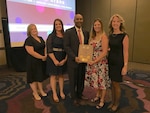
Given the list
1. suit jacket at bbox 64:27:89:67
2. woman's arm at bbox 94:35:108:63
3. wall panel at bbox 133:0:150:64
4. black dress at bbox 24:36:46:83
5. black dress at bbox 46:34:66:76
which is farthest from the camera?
wall panel at bbox 133:0:150:64

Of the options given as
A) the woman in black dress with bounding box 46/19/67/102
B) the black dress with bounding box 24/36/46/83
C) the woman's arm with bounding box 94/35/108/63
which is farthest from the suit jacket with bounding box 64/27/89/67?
the black dress with bounding box 24/36/46/83

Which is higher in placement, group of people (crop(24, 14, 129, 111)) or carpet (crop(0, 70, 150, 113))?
group of people (crop(24, 14, 129, 111))

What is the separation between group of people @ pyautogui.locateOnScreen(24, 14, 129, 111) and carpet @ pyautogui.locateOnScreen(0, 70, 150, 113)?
0.39 ft

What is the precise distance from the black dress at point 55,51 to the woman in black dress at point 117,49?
75 centimetres

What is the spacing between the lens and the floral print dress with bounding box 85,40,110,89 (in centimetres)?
222

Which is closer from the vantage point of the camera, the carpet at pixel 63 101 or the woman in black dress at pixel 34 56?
the carpet at pixel 63 101

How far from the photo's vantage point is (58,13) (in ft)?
16.6

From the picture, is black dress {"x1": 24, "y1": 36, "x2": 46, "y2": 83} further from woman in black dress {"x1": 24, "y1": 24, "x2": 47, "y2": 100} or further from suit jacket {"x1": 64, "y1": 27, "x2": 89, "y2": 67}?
suit jacket {"x1": 64, "y1": 27, "x2": 89, "y2": 67}

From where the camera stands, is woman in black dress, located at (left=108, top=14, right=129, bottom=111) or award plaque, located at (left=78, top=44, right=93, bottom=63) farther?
award plaque, located at (left=78, top=44, right=93, bottom=63)

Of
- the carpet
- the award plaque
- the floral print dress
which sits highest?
the award plaque

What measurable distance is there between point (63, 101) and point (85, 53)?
0.92 meters

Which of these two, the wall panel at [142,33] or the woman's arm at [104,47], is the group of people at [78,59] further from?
the wall panel at [142,33]

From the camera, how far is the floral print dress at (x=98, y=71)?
2.22 metres

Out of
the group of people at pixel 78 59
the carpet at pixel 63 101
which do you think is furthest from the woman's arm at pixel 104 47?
the carpet at pixel 63 101
